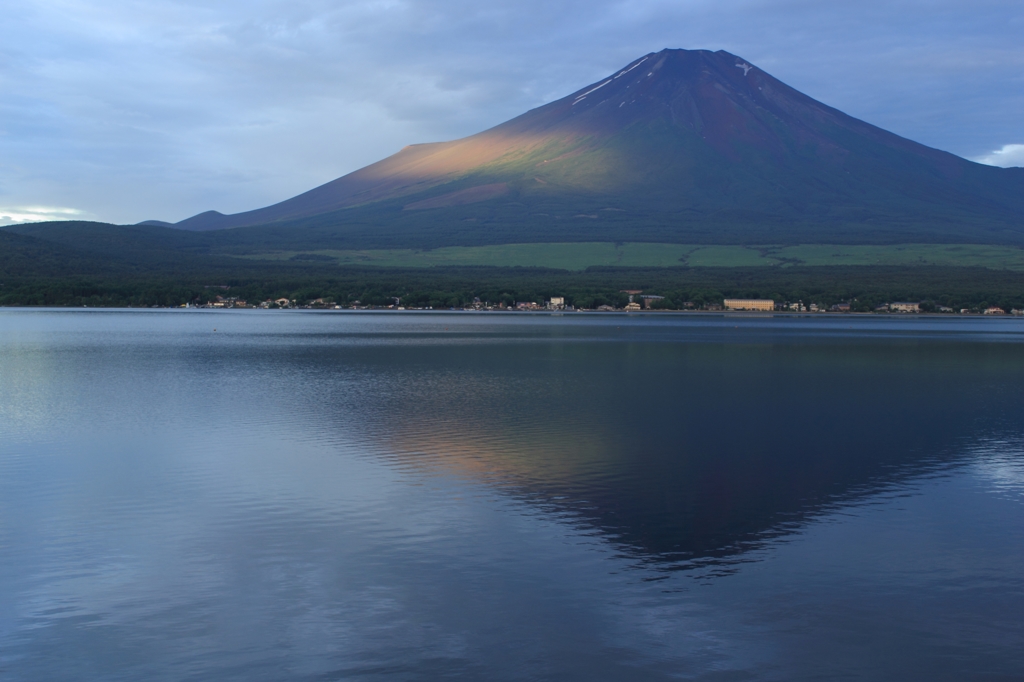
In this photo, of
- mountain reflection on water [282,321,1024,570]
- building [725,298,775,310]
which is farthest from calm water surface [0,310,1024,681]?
building [725,298,775,310]

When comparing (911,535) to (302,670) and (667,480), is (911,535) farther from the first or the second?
(302,670)

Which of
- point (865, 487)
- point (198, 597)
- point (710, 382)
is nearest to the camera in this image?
point (198, 597)

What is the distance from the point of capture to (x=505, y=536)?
13.6 meters

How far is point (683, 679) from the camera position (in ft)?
29.7

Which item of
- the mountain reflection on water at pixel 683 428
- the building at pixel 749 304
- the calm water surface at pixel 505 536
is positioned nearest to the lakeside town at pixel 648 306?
the building at pixel 749 304

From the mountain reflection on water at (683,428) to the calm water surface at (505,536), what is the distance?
121 millimetres

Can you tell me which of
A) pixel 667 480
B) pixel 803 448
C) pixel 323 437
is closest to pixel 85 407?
pixel 323 437

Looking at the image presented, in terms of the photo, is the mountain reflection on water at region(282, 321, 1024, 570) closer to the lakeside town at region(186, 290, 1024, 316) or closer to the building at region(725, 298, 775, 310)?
the lakeside town at region(186, 290, 1024, 316)

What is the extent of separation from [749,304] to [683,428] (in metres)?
105

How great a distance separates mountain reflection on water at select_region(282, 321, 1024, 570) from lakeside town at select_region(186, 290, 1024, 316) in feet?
247

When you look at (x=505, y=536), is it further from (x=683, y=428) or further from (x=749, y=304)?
(x=749, y=304)

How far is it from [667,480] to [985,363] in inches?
1404

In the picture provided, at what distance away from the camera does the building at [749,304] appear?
123350 mm

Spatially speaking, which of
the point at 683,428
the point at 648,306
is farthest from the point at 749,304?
the point at 683,428
